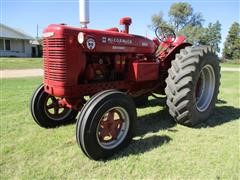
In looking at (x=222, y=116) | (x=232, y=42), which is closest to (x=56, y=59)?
(x=222, y=116)

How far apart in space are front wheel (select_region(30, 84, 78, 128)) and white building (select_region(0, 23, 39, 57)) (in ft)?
115

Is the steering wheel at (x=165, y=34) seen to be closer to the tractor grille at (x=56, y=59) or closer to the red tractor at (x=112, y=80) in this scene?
the red tractor at (x=112, y=80)

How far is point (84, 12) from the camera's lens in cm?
502

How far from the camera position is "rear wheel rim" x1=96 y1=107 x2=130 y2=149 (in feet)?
12.6

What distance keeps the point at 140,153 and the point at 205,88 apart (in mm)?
2358

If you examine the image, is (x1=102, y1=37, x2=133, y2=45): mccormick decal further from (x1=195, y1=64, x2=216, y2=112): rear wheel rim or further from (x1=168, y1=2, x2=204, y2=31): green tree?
(x1=168, y1=2, x2=204, y2=31): green tree

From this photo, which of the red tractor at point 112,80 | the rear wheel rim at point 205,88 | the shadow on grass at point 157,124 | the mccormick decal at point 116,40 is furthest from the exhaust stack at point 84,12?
the rear wheel rim at point 205,88

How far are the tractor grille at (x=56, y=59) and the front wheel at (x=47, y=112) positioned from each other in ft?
2.56

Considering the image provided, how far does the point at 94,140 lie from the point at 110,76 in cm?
134

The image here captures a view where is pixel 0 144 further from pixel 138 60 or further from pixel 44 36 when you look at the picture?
pixel 138 60

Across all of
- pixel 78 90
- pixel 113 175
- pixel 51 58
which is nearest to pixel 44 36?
pixel 51 58

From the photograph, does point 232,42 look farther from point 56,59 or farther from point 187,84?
point 56,59

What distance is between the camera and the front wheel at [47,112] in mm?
4781

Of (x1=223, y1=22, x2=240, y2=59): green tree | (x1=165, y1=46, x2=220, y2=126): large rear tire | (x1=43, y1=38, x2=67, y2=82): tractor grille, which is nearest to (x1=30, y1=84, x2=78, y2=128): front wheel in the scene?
(x1=43, y1=38, x2=67, y2=82): tractor grille
